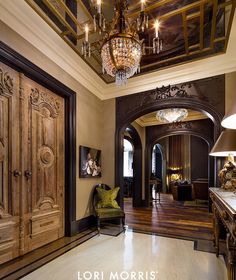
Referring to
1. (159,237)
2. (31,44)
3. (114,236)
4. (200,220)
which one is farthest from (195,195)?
(31,44)

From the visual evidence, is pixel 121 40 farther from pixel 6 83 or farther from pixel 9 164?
pixel 9 164

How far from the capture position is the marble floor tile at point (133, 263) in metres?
2.28

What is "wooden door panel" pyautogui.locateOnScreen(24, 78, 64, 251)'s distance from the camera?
2.94 m

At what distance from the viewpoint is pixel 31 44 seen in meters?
2.89

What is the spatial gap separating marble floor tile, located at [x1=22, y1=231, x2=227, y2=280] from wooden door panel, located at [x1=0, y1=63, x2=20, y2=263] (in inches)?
21.6

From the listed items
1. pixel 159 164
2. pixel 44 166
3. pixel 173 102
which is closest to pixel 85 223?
pixel 44 166

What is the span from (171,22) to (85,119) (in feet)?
7.89

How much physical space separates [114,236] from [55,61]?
3.37m

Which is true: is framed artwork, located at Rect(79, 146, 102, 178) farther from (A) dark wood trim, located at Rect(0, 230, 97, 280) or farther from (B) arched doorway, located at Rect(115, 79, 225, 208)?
(A) dark wood trim, located at Rect(0, 230, 97, 280)

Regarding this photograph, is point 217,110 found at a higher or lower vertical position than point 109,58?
lower

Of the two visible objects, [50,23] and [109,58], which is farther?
[50,23]

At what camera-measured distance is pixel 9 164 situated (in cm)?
260

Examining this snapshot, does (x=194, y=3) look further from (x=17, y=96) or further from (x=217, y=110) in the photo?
(x=17, y=96)

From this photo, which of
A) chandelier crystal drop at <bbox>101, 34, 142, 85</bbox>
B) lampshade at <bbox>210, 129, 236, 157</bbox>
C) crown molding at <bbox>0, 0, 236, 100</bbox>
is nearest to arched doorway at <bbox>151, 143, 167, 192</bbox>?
crown molding at <bbox>0, 0, 236, 100</bbox>
